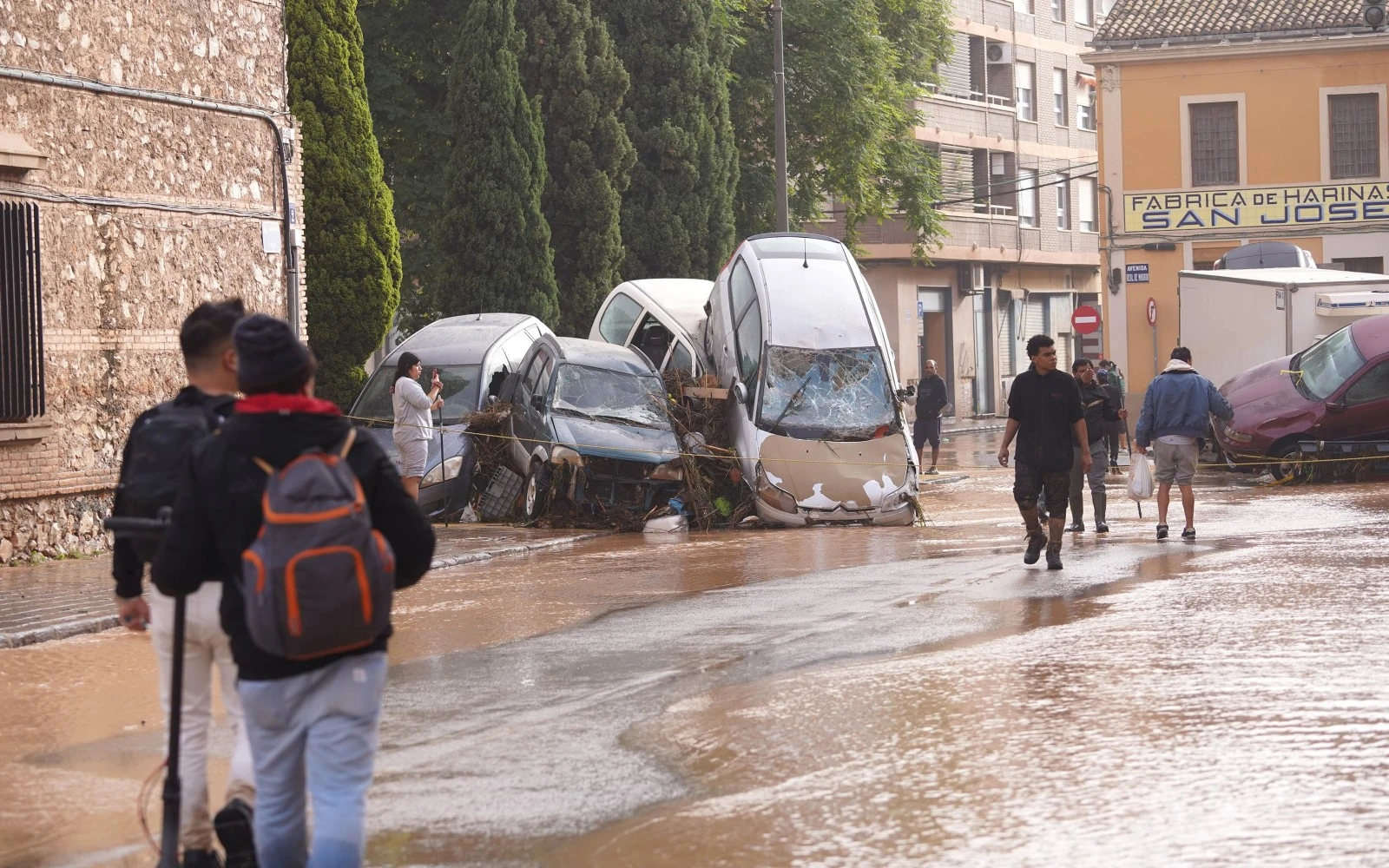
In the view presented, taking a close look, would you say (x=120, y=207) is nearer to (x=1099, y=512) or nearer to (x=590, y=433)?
(x=590, y=433)

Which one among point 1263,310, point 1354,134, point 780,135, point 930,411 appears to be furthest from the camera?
point 1354,134

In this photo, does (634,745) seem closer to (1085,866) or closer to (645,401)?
(1085,866)

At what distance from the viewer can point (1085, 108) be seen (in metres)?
64.9

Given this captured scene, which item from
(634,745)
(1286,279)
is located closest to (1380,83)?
(1286,279)

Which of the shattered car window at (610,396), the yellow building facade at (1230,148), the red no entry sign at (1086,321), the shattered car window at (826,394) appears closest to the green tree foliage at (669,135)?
the red no entry sign at (1086,321)

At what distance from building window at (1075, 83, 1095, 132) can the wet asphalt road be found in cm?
5120

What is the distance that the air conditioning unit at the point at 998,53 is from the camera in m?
59.4

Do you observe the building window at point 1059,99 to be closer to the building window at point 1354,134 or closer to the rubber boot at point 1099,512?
the building window at point 1354,134

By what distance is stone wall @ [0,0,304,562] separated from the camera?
55.5 ft

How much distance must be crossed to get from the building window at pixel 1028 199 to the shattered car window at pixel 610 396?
39.0 metres

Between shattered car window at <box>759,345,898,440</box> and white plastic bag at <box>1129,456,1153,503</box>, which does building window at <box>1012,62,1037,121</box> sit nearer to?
shattered car window at <box>759,345,898,440</box>

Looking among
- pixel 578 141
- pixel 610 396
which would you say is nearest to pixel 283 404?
pixel 610 396

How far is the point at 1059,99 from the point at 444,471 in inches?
1796

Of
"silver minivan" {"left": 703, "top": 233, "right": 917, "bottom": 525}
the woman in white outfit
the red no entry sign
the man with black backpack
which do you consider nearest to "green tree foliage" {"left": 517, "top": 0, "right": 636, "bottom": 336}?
"silver minivan" {"left": 703, "top": 233, "right": 917, "bottom": 525}
